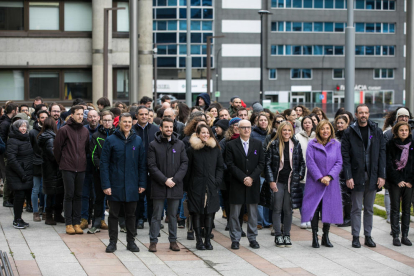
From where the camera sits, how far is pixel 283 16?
287 feet

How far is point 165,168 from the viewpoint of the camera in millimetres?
9633

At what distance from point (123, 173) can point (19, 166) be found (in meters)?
2.65

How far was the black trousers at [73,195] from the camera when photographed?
10773 mm

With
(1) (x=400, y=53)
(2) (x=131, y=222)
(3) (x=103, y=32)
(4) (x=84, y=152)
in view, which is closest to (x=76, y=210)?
(4) (x=84, y=152)

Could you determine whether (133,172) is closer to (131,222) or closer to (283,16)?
(131,222)

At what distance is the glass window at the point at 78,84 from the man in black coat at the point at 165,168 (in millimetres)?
16814

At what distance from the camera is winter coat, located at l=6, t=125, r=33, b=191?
11328 millimetres

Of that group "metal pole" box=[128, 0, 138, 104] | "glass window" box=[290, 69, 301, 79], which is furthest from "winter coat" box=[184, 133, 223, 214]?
"glass window" box=[290, 69, 301, 79]

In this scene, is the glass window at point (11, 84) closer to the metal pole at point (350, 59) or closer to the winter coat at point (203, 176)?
the metal pole at point (350, 59)

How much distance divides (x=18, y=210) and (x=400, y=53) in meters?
86.0

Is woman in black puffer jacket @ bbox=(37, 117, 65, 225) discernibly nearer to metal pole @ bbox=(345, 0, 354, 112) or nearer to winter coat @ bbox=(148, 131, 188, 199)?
winter coat @ bbox=(148, 131, 188, 199)

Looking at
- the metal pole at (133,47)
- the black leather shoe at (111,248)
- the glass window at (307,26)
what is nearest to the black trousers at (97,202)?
the black leather shoe at (111,248)

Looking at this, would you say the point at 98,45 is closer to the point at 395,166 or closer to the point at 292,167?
the point at 292,167

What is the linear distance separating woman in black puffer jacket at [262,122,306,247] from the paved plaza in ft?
1.26
